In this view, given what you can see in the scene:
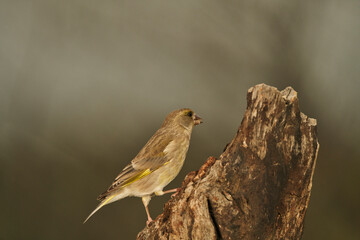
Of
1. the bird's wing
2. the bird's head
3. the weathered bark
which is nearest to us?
the weathered bark

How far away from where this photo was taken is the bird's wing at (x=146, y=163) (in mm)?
2883

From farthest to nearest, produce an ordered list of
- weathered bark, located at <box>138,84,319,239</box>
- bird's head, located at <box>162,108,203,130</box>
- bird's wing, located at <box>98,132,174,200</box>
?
bird's head, located at <box>162,108,203,130</box>, bird's wing, located at <box>98,132,174,200</box>, weathered bark, located at <box>138,84,319,239</box>

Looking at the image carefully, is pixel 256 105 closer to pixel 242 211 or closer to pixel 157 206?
pixel 242 211

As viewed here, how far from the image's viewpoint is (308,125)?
7.40 ft

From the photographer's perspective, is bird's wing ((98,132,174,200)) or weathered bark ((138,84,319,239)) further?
bird's wing ((98,132,174,200))

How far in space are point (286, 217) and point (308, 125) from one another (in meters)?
0.54

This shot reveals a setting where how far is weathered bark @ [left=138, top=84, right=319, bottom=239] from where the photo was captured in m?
2.10

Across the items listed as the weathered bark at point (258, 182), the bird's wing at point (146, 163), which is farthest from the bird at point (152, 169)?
the weathered bark at point (258, 182)

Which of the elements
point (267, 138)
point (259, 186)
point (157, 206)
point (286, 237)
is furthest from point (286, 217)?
point (157, 206)

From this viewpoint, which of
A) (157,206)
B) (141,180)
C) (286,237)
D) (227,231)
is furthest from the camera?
(157,206)

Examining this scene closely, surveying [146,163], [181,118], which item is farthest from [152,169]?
[181,118]

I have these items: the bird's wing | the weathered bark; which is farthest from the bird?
the weathered bark

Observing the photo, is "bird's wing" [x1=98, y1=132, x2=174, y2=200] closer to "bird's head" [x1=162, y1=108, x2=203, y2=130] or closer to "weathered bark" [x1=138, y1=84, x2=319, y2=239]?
"bird's head" [x1=162, y1=108, x2=203, y2=130]

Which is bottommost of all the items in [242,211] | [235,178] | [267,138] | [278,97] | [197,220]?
[197,220]
